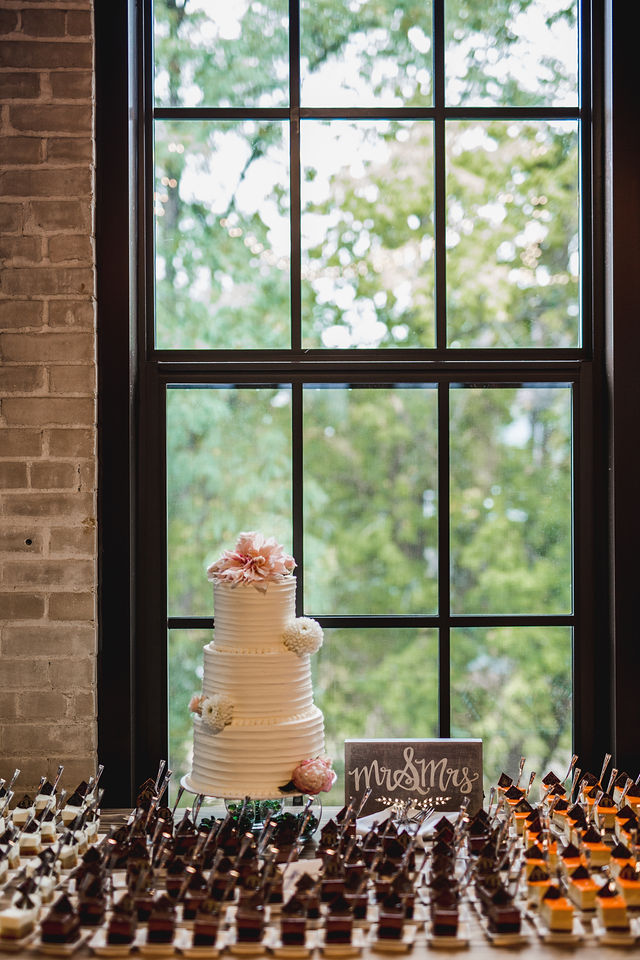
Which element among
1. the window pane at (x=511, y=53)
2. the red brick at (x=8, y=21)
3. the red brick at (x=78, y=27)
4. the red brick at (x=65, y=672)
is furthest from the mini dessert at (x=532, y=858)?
the red brick at (x=8, y=21)

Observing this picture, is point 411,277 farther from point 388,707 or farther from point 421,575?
point 388,707

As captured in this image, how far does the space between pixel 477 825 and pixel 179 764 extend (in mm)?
903

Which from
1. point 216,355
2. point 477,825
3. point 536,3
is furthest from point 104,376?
point 536,3

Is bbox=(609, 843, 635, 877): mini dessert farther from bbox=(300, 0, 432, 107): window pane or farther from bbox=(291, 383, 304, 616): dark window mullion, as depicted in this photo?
bbox=(300, 0, 432, 107): window pane

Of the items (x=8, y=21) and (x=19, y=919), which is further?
(x=8, y=21)

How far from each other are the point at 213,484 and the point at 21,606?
59 centimetres

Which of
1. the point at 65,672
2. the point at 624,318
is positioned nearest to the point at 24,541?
the point at 65,672

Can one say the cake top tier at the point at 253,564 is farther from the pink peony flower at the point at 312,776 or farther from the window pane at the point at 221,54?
the window pane at the point at 221,54

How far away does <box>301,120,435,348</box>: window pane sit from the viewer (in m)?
2.53

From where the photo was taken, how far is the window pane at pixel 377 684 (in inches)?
98.3

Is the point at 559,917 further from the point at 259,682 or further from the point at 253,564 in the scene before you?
the point at 253,564

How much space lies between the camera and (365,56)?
8.32ft

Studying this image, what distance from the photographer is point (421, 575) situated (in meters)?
2.51

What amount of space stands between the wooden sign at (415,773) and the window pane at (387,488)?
1.43 ft
